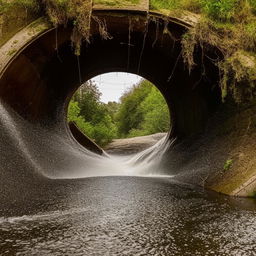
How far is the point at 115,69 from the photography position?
40.5 ft

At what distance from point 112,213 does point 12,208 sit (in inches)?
46.1

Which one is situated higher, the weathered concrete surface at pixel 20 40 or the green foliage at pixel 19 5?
the green foliage at pixel 19 5

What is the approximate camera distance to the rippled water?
2962mm

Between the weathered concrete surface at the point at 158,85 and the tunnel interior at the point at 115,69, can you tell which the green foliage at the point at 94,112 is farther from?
the weathered concrete surface at the point at 158,85

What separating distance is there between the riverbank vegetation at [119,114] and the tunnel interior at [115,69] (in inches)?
458

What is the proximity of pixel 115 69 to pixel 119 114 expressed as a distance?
36968mm

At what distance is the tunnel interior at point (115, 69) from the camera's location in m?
7.27

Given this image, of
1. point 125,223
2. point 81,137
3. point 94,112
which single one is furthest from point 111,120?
point 125,223

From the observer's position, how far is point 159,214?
4230 mm

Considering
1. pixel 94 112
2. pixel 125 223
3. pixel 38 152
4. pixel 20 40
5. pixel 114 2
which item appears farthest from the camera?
pixel 94 112

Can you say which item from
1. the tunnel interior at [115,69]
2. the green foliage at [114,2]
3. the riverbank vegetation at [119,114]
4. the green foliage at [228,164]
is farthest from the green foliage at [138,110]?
the green foliage at [228,164]

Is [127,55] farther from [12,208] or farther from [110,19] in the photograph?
[12,208]

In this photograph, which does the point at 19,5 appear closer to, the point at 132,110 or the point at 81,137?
the point at 81,137

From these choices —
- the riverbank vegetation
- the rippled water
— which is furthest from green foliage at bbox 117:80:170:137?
the rippled water
